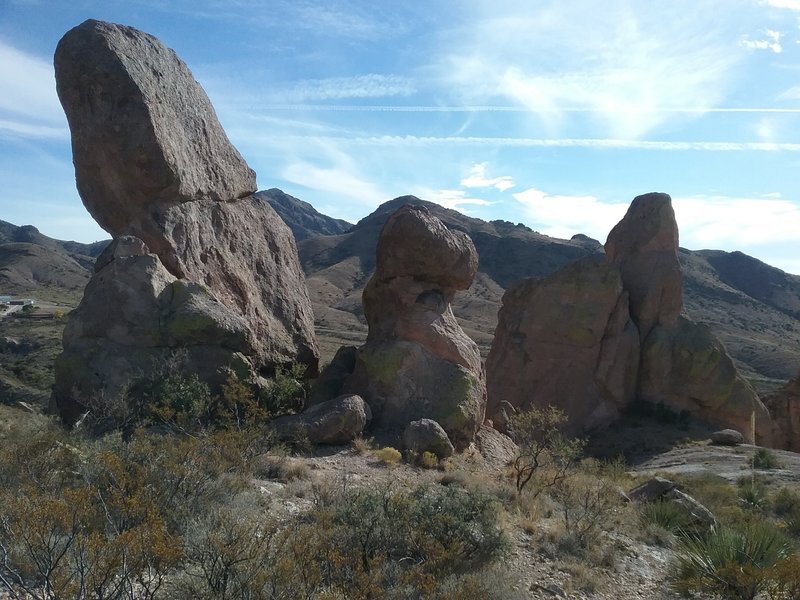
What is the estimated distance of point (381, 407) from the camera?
45.9ft

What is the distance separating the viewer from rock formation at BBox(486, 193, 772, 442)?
25.6 metres

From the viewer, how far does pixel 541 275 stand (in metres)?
80.1

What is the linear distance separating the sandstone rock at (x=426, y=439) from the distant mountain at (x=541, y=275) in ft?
120

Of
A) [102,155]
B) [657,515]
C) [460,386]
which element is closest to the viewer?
[657,515]

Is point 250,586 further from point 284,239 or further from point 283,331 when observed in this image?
point 284,239

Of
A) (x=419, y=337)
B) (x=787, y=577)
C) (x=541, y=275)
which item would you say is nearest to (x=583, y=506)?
(x=787, y=577)

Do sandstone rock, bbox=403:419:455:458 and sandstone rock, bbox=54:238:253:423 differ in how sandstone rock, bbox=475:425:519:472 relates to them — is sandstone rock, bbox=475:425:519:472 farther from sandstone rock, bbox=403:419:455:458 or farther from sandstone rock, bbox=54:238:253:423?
sandstone rock, bbox=54:238:253:423

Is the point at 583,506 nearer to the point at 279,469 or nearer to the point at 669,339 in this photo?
the point at 279,469

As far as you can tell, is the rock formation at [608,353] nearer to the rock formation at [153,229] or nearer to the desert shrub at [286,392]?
the desert shrub at [286,392]

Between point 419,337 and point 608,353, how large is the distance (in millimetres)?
13449

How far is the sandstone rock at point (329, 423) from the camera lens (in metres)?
12.2

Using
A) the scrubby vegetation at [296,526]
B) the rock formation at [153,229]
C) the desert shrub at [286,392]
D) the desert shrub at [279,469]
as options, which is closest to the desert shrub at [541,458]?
the scrubby vegetation at [296,526]

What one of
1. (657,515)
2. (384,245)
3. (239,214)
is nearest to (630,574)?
(657,515)

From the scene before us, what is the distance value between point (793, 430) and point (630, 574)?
26569 millimetres
